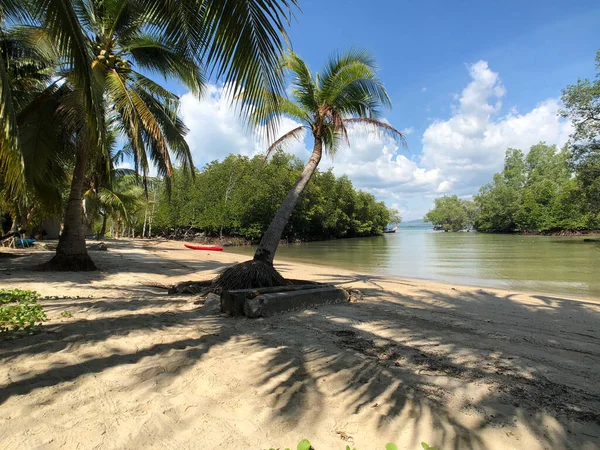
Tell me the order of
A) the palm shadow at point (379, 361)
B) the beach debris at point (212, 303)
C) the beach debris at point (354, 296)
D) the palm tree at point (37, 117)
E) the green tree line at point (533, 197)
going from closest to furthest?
the palm shadow at point (379, 361) → the beach debris at point (212, 303) → the beach debris at point (354, 296) → the palm tree at point (37, 117) → the green tree line at point (533, 197)

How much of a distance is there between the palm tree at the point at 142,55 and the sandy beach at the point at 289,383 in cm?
241

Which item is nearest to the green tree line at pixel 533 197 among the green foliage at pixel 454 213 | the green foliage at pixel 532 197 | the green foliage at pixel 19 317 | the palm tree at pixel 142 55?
the green foliage at pixel 532 197

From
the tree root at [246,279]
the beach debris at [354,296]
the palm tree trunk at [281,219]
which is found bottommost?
the beach debris at [354,296]

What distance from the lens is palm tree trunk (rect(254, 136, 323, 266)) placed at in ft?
22.8

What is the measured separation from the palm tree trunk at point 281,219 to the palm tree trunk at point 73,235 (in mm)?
5949

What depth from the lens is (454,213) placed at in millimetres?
107750

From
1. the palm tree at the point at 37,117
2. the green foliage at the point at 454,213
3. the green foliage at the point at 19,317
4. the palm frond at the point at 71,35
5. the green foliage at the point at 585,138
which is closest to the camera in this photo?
the palm frond at the point at 71,35

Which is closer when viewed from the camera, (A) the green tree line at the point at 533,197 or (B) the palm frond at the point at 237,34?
(B) the palm frond at the point at 237,34

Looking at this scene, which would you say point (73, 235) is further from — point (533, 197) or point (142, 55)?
point (533, 197)

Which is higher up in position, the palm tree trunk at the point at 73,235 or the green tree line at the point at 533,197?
the green tree line at the point at 533,197

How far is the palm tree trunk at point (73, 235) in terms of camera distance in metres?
9.51

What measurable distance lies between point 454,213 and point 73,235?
112m

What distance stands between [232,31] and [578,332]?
6.00m

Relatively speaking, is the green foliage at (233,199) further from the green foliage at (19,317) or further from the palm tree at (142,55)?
the green foliage at (19,317)
